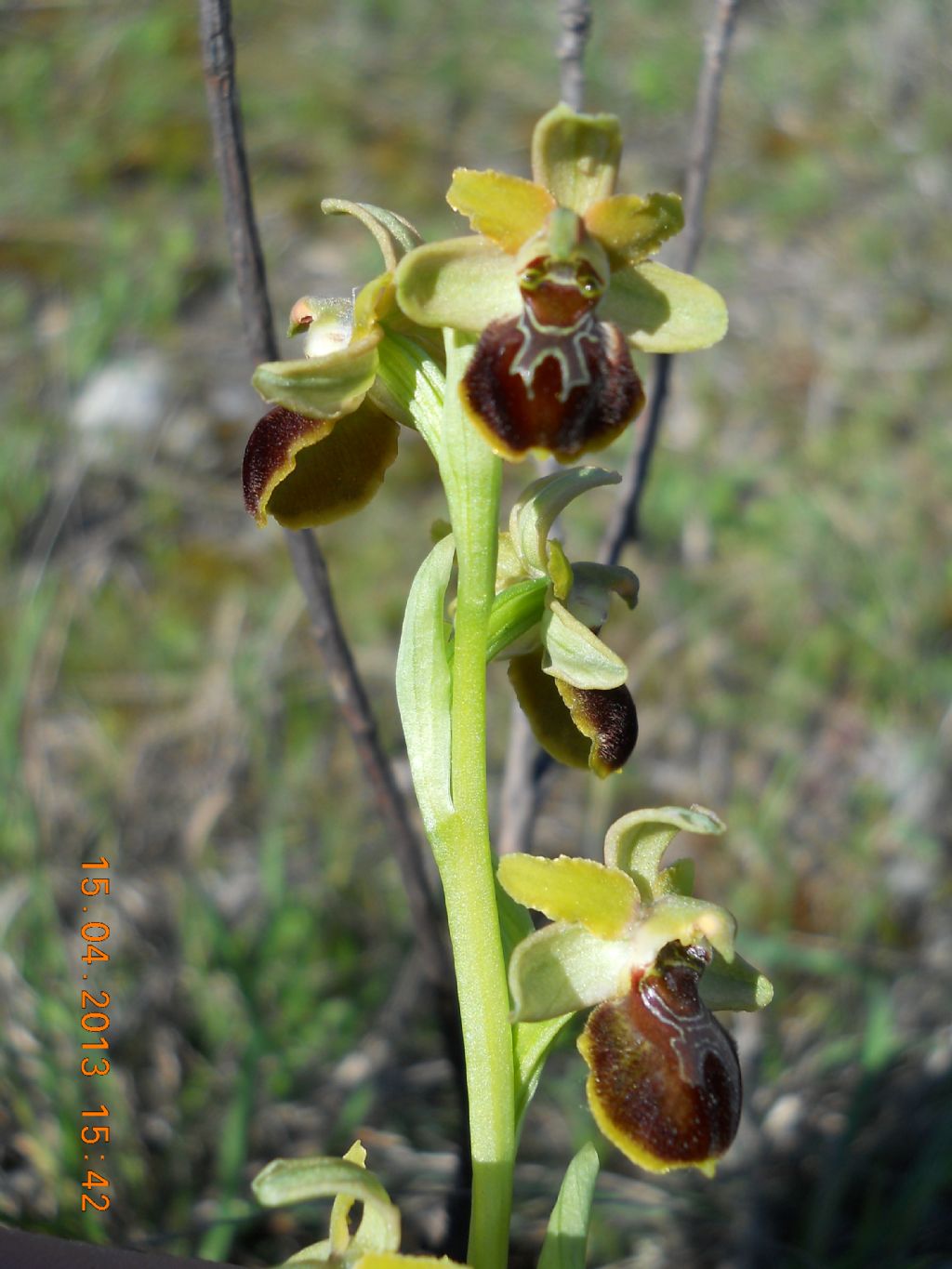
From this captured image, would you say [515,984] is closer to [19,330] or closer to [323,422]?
[323,422]

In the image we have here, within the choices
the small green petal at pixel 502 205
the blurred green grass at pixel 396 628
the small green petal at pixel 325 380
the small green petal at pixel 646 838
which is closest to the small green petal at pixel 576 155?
the small green petal at pixel 502 205

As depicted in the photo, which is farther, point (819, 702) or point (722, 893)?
point (819, 702)

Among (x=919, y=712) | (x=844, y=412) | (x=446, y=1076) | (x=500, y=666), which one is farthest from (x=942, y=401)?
(x=446, y=1076)

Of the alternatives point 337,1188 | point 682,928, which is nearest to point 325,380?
point 682,928

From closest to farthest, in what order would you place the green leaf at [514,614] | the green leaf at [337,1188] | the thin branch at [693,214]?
1. the green leaf at [337,1188]
2. the green leaf at [514,614]
3. the thin branch at [693,214]

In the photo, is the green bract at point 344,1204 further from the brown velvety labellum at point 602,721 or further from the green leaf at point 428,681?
the brown velvety labellum at point 602,721

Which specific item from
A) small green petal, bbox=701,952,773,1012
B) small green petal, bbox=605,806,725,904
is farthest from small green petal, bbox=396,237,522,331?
small green petal, bbox=701,952,773,1012
